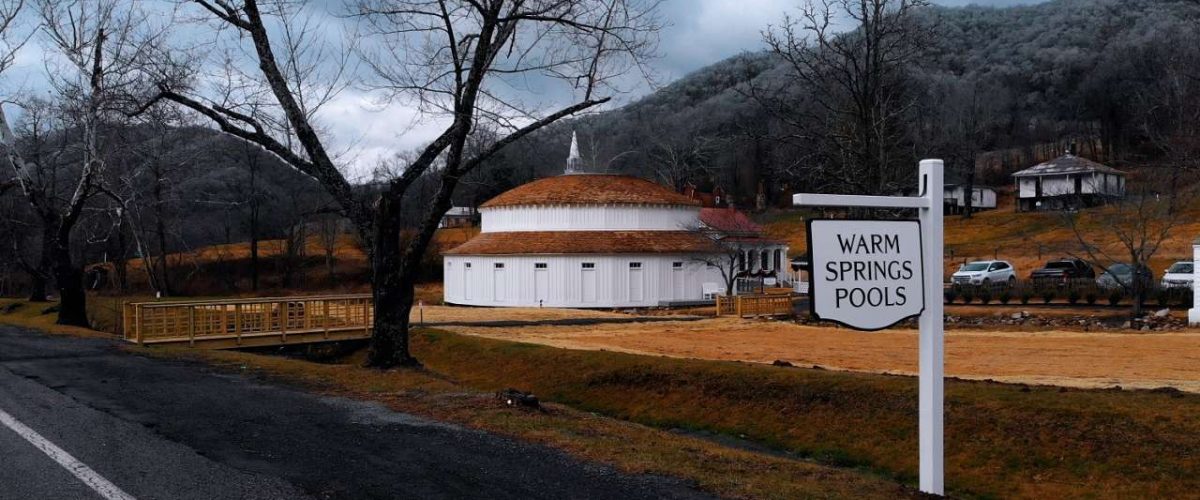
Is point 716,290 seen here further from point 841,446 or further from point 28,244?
point 28,244

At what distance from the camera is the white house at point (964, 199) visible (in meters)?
84.2

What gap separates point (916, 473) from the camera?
41.6ft

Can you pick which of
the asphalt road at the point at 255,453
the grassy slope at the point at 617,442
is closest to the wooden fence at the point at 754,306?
the grassy slope at the point at 617,442

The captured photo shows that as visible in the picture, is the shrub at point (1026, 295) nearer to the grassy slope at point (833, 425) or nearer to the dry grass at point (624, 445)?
the grassy slope at point (833, 425)

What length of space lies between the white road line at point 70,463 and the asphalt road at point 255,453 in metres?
0.02

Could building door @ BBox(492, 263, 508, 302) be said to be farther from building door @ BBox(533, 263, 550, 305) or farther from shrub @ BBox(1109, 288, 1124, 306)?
shrub @ BBox(1109, 288, 1124, 306)

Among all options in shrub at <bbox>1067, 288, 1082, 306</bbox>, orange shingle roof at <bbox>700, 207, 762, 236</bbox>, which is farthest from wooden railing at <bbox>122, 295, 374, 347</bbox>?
shrub at <bbox>1067, 288, 1082, 306</bbox>

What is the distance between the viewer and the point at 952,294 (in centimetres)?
4325

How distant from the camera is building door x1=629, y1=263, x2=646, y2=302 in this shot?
46469 mm

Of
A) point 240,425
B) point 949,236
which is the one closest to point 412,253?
point 240,425

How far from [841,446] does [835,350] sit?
10822mm

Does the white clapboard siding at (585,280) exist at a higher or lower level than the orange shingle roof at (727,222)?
lower

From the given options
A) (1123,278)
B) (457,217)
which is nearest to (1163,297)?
(1123,278)

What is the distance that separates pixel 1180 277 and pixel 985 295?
7.39m
